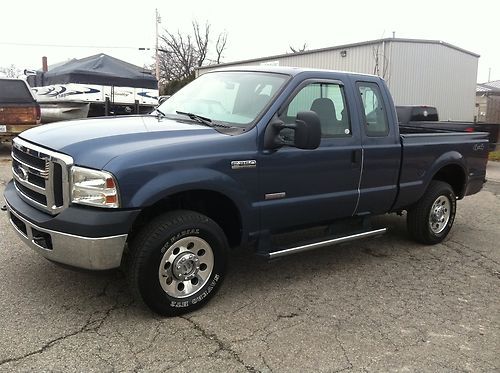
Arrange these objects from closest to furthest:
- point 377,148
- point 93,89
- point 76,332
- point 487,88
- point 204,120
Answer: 1. point 76,332
2. point 204,120
3. point 377,148
4. point 93,89
5. point 487,88

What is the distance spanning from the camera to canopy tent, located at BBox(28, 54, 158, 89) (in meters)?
18.2

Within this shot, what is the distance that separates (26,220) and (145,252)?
951mm

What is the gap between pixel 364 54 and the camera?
19.5 metres

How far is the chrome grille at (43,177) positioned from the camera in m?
3.35

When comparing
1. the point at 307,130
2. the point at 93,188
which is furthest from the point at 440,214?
the point at 93,188

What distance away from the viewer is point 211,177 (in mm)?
3668

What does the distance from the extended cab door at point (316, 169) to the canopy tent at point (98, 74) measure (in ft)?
50.6

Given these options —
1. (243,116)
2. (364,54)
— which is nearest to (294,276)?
(243,116)

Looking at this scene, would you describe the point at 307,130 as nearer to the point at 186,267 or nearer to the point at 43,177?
the point at 186,267

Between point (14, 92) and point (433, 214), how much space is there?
35.0ft

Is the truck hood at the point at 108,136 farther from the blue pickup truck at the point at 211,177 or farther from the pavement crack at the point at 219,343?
the pavement crack at the point at 219,343

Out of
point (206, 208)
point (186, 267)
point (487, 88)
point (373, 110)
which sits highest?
point (487, 88)

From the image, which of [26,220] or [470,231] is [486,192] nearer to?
[470,231]

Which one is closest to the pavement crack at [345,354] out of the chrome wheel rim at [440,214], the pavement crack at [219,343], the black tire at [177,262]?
the pavement crack at [219,343]
